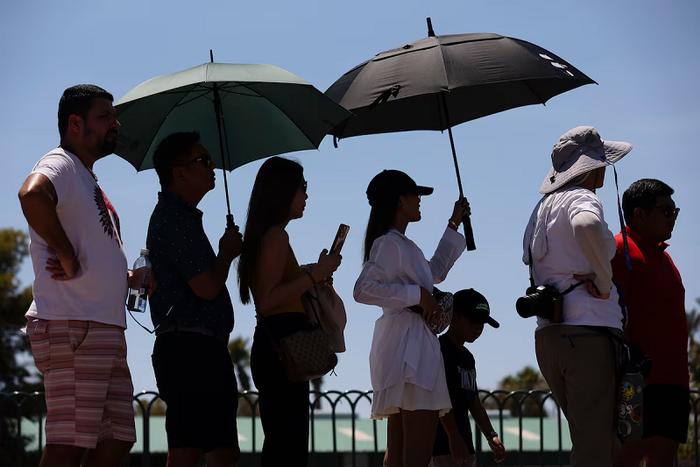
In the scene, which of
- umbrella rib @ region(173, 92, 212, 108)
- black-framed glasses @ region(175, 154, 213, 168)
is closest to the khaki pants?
black-framed glasses @ region(175, 154, 213, 168)

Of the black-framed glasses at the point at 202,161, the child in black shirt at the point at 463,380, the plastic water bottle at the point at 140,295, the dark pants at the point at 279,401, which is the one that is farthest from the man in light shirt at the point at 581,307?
the plastic water bottle at the point at 140,295

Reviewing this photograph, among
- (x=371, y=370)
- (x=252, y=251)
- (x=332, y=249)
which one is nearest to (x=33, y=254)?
(x=252, y=251)

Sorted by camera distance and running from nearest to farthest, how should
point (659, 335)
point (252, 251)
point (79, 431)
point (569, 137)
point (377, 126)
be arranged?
1. point (79, 431)
2. point (252, 251)
3. point (569, 137)
4. point (659, 335)
5. point (377, 126)

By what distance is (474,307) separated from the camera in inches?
302

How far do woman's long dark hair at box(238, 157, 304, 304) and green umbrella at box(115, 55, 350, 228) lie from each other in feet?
1.43

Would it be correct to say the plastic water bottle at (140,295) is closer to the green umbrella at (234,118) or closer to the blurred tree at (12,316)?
the green umbrella at (234,118)

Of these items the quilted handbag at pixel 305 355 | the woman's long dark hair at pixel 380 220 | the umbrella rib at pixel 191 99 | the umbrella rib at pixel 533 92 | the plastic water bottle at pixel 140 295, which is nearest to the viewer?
the plastic water bottle at pixel 140 295

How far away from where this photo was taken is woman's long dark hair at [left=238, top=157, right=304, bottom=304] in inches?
245

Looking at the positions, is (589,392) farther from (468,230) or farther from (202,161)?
(202,161)

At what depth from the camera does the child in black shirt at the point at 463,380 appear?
7.36 metres

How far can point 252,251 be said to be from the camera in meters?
6.23

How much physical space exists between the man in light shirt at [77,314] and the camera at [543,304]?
2.03 meters

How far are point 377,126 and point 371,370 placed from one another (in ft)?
6.32

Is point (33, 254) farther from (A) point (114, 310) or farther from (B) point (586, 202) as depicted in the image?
(B) point (586, 202)
